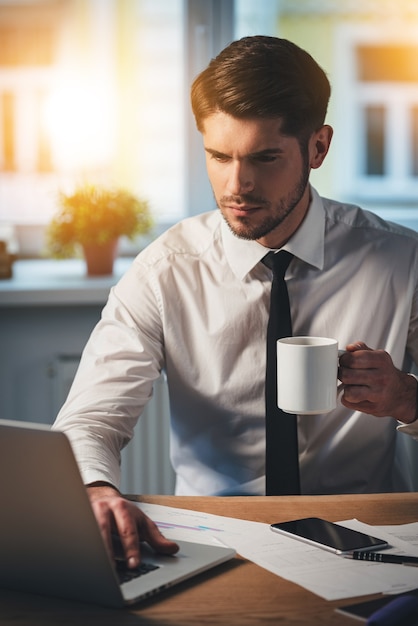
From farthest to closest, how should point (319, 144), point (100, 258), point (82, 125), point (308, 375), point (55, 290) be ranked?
point (82, 125) → point (100, 258) → point (55, 290) → point (319, 144) → point (308, 375)

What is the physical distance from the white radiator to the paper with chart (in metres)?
1.16

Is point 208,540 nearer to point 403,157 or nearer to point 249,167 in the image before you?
point 249,167

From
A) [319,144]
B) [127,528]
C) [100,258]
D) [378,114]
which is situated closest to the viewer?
[127,528]

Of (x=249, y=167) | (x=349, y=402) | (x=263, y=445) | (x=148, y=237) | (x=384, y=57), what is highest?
(x=384, y=57)

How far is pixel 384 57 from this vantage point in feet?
9.32

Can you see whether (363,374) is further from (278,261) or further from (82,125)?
(82,125)

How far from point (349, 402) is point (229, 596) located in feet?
1.54

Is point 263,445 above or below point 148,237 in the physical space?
below

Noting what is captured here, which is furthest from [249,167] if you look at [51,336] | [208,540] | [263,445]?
[51,336]

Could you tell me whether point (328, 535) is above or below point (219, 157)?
below

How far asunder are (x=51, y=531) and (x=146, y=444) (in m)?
1.58

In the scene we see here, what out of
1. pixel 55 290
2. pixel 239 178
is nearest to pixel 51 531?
pixel 239 178

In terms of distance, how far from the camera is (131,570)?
982 millimetres

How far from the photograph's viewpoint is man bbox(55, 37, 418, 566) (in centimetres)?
152
